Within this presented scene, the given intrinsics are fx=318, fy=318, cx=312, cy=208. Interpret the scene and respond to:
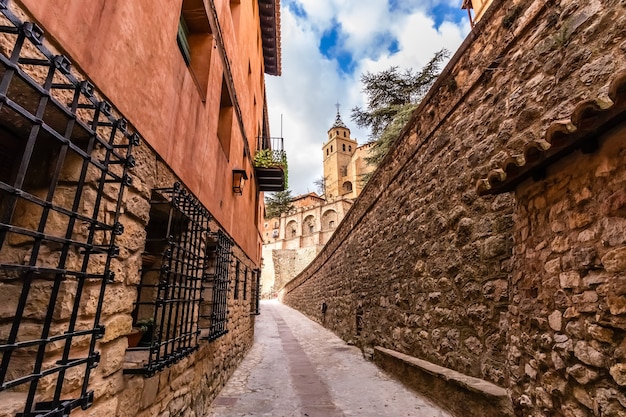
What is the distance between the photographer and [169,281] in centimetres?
319

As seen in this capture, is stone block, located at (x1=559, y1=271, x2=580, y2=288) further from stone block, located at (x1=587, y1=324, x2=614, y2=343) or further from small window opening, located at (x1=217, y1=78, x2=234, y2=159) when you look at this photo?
small window opening, located at (x1=217, y1=78, x2=234, y2=159)

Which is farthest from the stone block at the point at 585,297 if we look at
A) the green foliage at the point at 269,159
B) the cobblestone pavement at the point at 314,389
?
the green foliage at the point at 269,159

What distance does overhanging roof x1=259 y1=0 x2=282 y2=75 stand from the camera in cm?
977

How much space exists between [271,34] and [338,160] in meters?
49.8

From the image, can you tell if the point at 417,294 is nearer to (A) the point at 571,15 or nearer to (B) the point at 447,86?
(B) the point at 447,86

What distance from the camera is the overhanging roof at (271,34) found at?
32.0 ft

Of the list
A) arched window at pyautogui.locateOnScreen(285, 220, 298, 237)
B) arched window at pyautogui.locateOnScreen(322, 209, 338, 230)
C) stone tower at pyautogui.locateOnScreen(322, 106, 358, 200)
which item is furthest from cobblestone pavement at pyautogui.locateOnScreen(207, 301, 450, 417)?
stone tower at pyautogui.locateOnScreen(322, 106, 358, 200)

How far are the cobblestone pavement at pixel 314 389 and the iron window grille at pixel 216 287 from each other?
1.06 m

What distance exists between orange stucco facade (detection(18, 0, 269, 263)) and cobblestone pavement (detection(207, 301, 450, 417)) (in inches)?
102

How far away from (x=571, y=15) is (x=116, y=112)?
3540mm

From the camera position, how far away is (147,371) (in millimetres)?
2242

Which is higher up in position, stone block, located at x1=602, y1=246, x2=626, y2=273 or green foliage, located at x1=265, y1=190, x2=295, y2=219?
green foliage, located at x1=265, y1=190, x2=295, y2=219

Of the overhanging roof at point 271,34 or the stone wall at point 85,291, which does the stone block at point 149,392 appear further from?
the overhanging roof at point 271,34

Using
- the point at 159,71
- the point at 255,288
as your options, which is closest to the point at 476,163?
the point at 159,71
